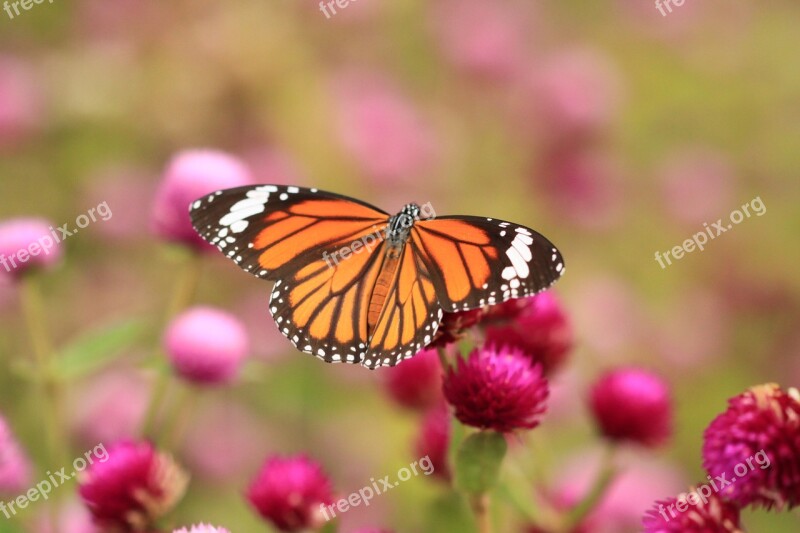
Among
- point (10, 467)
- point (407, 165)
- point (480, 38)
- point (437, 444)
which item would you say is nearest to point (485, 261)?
point (437, 444)

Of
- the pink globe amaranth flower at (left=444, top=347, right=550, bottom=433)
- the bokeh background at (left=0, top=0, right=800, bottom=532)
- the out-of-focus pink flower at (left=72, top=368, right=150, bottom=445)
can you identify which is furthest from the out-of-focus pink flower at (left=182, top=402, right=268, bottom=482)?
the pink globe amaranth flower at (left=444, top=347, right=550, bottom=433)

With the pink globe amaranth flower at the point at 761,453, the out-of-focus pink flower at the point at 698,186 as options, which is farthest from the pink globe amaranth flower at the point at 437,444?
the out-of-focus pink flower at the point at 698,186

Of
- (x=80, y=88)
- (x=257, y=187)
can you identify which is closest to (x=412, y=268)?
(x=257, y=187)

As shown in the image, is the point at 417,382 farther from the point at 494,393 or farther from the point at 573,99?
the point at 573,99

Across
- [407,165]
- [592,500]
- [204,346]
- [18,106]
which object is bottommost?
[592,500]

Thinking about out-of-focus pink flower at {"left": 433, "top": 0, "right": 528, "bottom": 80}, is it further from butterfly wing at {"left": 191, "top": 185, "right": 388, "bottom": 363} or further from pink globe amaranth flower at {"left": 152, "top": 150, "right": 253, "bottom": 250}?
butterfly wing at {"left": 191, "top": 185, "right": 388, "bottom": 363}

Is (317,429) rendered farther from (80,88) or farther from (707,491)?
(707,491)
